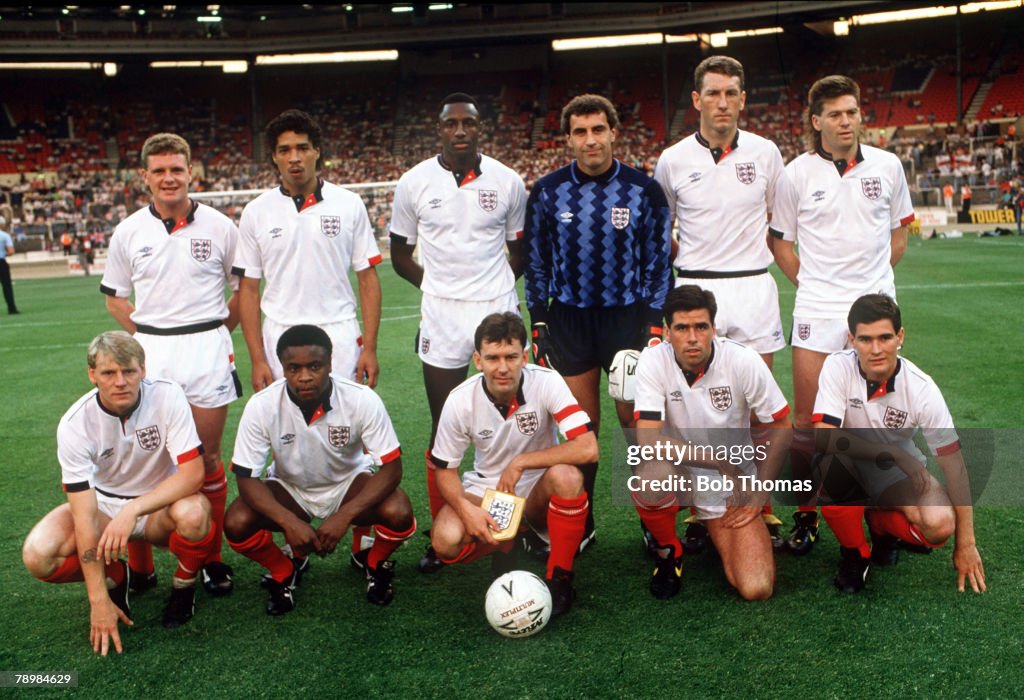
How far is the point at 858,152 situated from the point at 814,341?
956 mm

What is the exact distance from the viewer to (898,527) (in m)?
3.94

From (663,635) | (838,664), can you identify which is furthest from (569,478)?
(838,664)

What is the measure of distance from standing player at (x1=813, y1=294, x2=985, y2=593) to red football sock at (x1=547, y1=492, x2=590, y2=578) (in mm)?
1046

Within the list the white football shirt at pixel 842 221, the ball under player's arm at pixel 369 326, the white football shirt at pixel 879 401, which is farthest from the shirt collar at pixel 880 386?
the ball under player's arm at pixel 369 326

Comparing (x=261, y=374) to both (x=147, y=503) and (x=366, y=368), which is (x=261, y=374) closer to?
(x=366, y=368)

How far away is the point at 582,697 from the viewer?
3113 millimetres

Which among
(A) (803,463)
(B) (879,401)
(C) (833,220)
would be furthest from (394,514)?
(C) (833,220)

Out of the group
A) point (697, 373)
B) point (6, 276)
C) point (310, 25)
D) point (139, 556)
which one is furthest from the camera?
point (310, 25)

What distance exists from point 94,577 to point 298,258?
169cm

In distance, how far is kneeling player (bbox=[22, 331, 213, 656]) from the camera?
3641mm

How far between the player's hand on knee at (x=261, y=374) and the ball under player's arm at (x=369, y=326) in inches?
16.9

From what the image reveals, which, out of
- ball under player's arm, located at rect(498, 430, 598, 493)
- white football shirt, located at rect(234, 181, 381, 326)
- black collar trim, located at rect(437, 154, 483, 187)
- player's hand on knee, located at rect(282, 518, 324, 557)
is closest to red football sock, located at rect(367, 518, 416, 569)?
player's hand on knee, located at rect(282, 518, 324, 557)

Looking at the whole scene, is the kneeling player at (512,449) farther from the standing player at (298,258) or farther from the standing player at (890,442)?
the standing player at (890,442)

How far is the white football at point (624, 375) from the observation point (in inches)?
169
